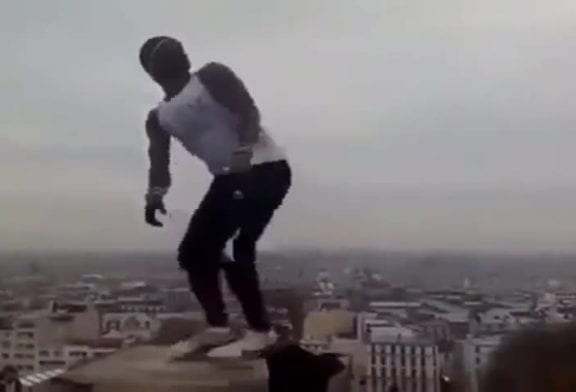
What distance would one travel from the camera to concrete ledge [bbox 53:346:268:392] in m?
1.72

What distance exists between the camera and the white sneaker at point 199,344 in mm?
1738

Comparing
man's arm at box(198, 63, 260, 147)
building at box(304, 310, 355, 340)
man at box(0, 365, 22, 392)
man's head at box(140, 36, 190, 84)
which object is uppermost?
man's head at box(140, 36, 190, 84)

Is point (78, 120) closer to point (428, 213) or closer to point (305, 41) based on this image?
point (305, 41)

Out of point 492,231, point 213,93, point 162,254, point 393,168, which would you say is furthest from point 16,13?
point 492,231

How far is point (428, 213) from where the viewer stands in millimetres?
1748

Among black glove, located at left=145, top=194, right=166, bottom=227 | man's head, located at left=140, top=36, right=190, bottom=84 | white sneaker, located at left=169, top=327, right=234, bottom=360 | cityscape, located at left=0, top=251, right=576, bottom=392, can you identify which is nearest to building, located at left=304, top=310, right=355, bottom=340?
cityscape, located at left=0, top=251, right=576, bottom=392

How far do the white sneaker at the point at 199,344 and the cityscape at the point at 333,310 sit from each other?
14 mm

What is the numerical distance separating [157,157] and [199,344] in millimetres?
304

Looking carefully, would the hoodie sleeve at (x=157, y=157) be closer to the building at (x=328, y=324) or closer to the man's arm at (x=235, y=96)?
the man's arm at (x=235, y=96)

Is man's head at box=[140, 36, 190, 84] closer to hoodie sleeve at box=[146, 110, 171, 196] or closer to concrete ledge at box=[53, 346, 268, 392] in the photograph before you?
hoodie sleeve at box=[146, 110, 171, 196]

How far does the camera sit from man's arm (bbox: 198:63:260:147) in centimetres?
176

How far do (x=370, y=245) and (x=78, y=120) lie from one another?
1.67ft

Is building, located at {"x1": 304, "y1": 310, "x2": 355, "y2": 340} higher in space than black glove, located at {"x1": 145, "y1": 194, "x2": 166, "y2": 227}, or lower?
lower

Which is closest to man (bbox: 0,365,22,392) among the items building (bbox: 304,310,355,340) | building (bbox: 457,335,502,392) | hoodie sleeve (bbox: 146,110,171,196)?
hoodie sleeve (bbox: 146,110,171,196)
